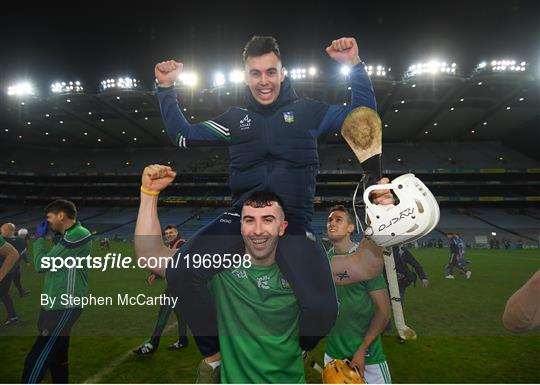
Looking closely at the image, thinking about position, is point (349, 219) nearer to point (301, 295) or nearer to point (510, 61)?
point (301, 295)

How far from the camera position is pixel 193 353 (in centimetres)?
578

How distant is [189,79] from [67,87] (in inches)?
425

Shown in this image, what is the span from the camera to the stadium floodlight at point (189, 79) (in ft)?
81.1

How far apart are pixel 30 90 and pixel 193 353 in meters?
31.1

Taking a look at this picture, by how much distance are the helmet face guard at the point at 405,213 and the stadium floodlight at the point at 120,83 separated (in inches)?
1130

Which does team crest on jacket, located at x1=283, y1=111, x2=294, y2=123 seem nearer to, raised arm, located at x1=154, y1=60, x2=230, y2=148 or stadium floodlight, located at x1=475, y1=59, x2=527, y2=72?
raised arm, located at x1=154, y1=60, x2=230, y2=148

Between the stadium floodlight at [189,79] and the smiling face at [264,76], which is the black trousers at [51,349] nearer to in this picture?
the smiling face at [264,76]

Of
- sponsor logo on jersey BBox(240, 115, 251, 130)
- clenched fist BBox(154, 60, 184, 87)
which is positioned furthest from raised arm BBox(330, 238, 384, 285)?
clenched fist BBox(154, 60, 184, 87)

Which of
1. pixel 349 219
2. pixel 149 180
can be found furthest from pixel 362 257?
pixel 149 180

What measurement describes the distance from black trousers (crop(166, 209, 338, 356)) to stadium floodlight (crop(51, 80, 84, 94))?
31049 millimetres

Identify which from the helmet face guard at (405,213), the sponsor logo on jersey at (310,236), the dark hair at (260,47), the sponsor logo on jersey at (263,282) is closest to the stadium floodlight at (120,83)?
the dark hair at (260,47)

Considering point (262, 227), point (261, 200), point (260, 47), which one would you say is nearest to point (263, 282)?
point (262, 227)

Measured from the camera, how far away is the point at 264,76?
2.74 meters

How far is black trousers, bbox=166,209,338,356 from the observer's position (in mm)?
2309
